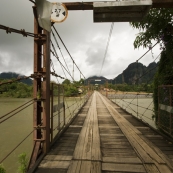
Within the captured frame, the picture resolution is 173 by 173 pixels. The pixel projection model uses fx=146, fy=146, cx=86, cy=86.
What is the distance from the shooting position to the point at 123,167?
6.74 ft

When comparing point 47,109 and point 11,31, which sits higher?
point 11,31

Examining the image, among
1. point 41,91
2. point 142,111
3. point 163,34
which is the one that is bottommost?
point 142,111

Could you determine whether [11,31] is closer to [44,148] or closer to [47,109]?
[47,109]

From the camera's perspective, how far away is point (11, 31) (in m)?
1.99

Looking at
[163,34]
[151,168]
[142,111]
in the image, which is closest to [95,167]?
[151,168]

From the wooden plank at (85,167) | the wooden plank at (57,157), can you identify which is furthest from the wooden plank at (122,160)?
the wooden plank at (57,157)

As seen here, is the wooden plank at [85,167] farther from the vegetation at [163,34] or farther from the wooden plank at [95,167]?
the vegetation at [163,34]

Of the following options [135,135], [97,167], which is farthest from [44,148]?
[135,135]

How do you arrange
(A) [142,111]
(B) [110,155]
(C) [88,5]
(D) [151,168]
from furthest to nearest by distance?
(A) [142,111], (C) [88,5], (B) [110,155], (D) [151,168]

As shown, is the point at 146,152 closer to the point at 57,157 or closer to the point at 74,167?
the point at 74,167

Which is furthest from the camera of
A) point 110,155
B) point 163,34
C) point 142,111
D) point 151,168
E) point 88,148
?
point 142,111

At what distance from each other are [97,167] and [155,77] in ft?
12.5

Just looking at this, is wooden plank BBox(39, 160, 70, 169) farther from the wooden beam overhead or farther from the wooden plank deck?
the wooden beam overhead

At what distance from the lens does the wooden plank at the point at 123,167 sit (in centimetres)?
198
